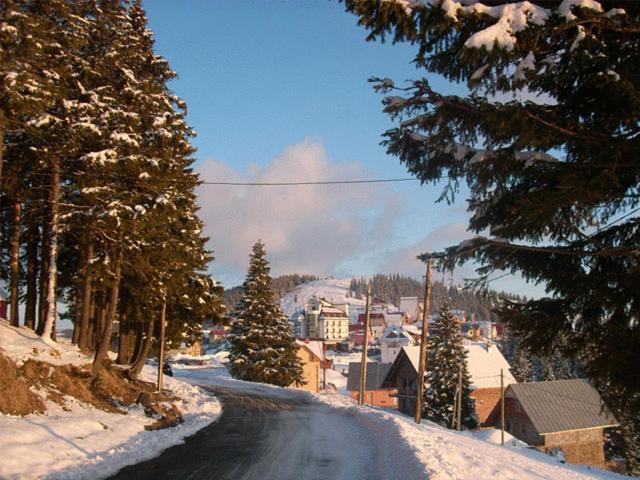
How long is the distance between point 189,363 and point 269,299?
54433 mm

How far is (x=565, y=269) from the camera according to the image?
7.20m

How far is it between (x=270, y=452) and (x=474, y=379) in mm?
42057

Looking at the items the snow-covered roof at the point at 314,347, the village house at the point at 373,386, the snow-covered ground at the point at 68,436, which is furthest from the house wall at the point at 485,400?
the snow-covered ground at the point at 68,436

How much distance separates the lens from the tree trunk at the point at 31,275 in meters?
21.2

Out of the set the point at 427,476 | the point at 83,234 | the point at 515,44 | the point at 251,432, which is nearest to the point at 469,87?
the point at 515,44

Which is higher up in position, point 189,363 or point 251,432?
point 251,432

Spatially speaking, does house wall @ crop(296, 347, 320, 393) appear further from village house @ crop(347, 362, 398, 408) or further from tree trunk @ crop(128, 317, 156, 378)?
tree trunk @ crop(128, 317, 156, 378)

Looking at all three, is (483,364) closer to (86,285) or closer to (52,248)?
(86,285)

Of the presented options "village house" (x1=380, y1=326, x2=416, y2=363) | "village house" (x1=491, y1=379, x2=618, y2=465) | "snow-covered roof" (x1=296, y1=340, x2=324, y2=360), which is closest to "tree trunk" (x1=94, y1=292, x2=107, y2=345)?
"village house" (x1=491, y1=379, x2=618, y2=465)

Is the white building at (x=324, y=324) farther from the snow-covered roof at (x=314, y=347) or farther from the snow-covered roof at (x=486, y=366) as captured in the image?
the snow-covered roof at (x=486, y=366)

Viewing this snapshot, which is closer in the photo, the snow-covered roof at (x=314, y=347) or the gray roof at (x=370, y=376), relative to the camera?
the gray roof at (x=370, y=376)

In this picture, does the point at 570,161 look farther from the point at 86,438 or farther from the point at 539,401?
the point at 539,401

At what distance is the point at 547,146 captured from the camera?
19.4ft

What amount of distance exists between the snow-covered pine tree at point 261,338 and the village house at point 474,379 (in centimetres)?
1106
